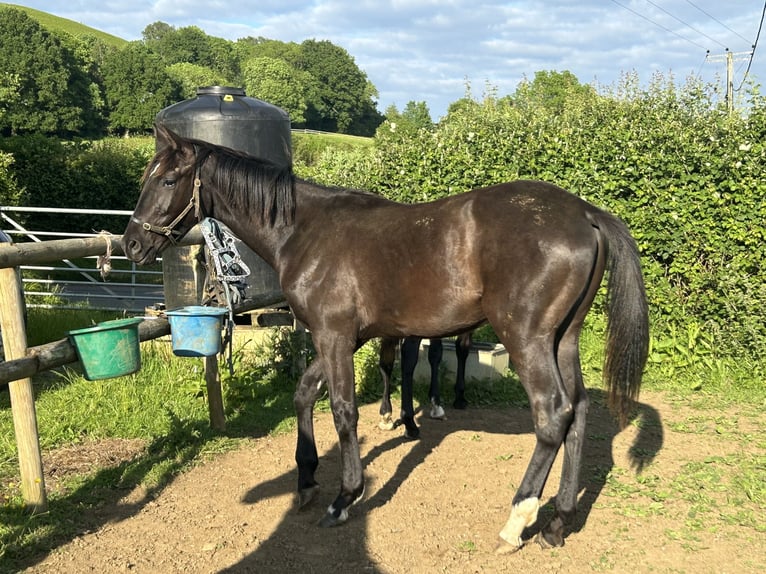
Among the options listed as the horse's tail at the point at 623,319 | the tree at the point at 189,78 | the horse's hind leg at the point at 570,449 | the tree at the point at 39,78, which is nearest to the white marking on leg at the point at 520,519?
the horse's hind leg at the point at 570,449

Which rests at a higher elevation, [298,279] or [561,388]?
[298,279]

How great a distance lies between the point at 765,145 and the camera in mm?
6773

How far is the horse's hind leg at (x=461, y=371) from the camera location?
6228 mm

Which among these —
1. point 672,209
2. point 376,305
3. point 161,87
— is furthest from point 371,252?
point 161,87

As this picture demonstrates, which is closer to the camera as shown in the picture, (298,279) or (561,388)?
(561,388)

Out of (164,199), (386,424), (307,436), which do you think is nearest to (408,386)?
(386,424)

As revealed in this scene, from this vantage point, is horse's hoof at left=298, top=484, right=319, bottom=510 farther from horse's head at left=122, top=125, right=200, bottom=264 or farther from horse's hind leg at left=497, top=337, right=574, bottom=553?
horse's head at left=122, top=125, right=200, bottom=264

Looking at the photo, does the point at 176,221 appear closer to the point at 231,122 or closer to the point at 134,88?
the point at 231,122

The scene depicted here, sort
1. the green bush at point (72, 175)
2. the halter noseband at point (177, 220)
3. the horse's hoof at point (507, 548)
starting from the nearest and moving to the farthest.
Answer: the horse's hoof at point (507, 548) < the halter noseband at point (177, 220) < the green bush at point (72, 175)

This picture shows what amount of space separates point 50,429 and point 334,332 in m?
2.60

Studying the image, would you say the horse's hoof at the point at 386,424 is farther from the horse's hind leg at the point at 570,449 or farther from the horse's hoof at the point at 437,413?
the horse's hind leg at the point at 570,449

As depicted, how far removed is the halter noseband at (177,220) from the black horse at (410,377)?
5.99 ft

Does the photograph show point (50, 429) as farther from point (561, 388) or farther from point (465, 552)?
point (561, 388)

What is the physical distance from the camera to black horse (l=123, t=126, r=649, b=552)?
350cm
